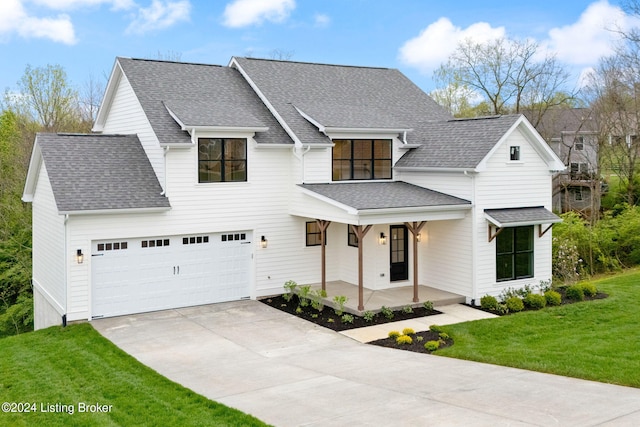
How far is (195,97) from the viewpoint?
19.1m

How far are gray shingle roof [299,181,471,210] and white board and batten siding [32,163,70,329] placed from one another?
268 inches

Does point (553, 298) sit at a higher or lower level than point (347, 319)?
higher

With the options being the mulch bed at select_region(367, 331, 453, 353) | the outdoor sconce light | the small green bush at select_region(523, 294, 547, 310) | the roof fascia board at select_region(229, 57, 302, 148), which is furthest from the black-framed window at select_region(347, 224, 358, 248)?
the small green bush at select_region(523, 294, 547, 310)

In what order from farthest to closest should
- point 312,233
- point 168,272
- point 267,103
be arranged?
point 267,103 < point 312,233 < point 168,272

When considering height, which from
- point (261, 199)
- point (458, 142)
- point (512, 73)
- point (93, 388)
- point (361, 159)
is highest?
point (512, 73)

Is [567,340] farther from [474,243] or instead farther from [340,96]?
[340,96]

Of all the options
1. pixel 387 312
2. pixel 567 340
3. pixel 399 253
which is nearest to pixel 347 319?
pixel 387 312

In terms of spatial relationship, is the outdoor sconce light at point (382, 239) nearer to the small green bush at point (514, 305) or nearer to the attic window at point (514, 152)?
the small green bush at point (514, 305)

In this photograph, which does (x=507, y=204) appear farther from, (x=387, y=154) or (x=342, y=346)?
A: (x=342, y=346)

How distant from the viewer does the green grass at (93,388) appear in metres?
9.13

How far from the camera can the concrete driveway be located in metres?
9.01

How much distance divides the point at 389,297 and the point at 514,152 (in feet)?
18.0

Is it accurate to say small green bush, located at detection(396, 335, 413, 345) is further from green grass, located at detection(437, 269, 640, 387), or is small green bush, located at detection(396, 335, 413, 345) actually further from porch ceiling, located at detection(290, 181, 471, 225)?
porch ceiling, located at detection(290, 181, 471, 225)

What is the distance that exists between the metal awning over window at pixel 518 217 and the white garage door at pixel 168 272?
6955 millimetres
